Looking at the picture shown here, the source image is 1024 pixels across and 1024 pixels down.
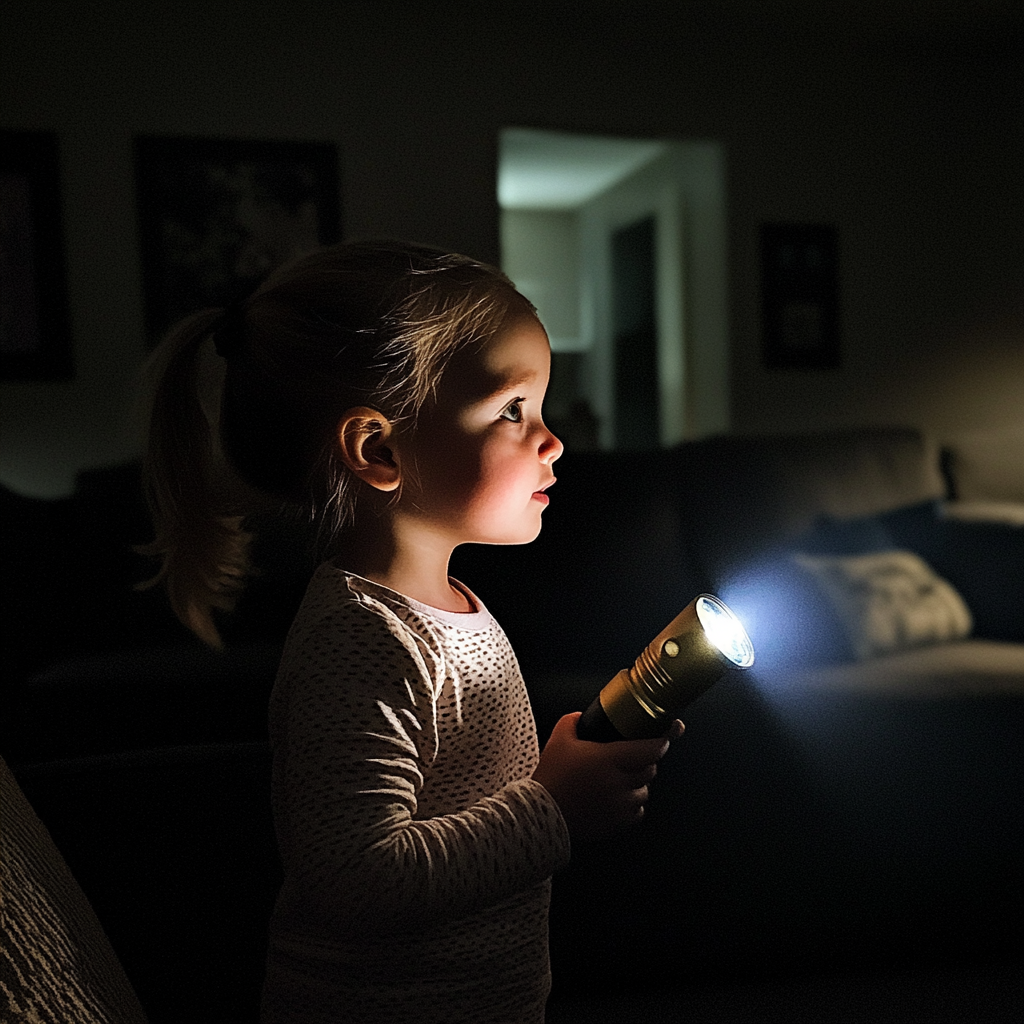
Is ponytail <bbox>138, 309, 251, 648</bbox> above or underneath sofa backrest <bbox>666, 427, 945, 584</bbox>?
above

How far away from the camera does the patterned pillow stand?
194 centimetres

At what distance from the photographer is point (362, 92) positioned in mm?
3502

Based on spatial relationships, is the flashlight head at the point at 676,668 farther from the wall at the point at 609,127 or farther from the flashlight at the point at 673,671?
the wall at the point at 609,127

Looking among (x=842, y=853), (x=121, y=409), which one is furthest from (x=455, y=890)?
(x=121, y=409)

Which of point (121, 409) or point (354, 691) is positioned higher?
point (121, 409)

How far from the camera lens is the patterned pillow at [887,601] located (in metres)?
1.94

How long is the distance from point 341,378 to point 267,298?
8 cm

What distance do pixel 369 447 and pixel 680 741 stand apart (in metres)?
0.64

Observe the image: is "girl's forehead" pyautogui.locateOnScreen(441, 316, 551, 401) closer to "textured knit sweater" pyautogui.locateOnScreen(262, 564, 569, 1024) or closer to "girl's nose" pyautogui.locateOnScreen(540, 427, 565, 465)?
"girl's nose" pyautogui.locateOnScreen(540, 427, 565, 465)

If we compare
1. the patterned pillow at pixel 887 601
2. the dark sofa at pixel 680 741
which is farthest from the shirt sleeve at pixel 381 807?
the patterned pillow at pixel 887 601

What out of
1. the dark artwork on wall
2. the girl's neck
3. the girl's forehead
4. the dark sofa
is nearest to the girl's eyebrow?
the girl's forehead

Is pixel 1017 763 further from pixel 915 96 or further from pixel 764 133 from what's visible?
pixel 915 96

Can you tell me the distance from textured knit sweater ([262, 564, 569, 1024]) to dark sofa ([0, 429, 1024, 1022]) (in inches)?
5.2

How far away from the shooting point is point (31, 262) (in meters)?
3.20
